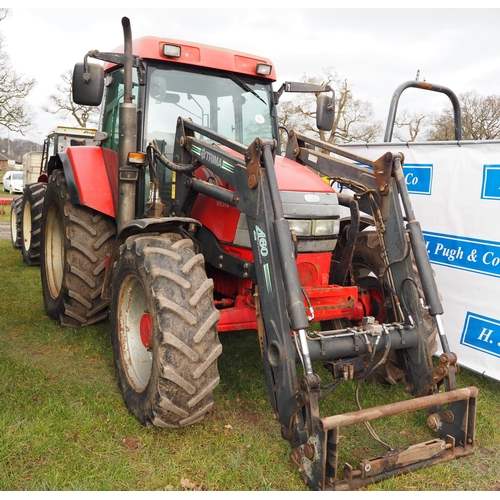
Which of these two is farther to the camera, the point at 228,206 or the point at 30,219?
the point at 30,219

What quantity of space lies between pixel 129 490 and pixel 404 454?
4.98 ft

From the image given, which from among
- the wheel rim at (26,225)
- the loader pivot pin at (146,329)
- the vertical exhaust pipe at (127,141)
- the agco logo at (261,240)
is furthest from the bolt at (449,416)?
the wheel rim at (26,225)

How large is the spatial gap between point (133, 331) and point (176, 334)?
86 centimetres

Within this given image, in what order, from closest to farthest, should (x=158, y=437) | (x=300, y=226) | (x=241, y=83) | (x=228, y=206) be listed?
(x=158, y=437), (x=300, y=226), (x=228, y=206), (x=241, y=83)

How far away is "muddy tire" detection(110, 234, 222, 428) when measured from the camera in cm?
301

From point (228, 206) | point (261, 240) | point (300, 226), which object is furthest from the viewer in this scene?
point (228, 206)

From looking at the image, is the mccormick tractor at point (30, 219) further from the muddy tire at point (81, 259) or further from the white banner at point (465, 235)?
the white banner at point (465, 235)

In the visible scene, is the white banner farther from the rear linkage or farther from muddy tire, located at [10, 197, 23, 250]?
muddy tire, located at [10, 197, 23, 250]

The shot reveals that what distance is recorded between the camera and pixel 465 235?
4.70m

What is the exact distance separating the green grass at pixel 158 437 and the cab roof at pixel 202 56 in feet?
8.36

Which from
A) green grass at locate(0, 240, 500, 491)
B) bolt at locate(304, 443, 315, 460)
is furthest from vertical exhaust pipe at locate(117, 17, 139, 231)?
bolt at locate(304, 443, 315, 460)

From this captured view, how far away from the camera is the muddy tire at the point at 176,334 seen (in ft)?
9.89

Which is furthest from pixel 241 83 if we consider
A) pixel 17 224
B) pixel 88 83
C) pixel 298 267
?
pixel 17 224

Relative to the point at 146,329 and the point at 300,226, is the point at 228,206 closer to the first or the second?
the point at 300,226
